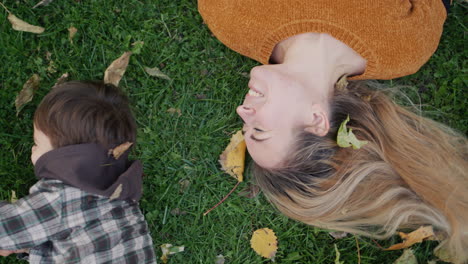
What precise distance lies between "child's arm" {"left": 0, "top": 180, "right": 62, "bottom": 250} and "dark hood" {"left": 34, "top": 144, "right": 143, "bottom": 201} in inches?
5.4

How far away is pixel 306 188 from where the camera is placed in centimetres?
277

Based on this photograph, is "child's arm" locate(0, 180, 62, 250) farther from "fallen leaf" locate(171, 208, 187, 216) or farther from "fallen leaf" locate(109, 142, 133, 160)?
"fallen leaf" locate(171, 208, 187, 216)

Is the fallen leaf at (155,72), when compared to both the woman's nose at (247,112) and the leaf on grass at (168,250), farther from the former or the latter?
the leaf on grass at (168,250)

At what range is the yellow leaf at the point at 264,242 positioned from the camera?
3.29 metres

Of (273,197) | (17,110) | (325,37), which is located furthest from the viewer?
(17,110)

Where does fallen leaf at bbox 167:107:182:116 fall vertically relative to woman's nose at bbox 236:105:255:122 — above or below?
below

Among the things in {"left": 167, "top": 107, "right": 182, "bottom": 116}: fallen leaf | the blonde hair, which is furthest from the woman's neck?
{"left": 167, "top": 107, "right": 182, "bottom": 116}: fallen leaf

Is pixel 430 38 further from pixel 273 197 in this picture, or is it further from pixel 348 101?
pixel 273 197

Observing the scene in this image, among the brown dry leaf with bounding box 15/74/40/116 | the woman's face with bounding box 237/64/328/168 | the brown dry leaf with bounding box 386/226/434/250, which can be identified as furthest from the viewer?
the brown dry leaf with bounding box 15/74/40/116

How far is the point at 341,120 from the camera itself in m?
2.73

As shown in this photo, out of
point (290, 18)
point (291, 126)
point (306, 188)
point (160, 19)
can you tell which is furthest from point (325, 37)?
point (160, 19)

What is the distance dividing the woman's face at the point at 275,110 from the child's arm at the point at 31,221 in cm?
124

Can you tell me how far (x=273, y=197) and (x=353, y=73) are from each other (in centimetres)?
98

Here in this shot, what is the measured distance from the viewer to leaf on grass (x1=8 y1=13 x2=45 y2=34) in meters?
3.16
